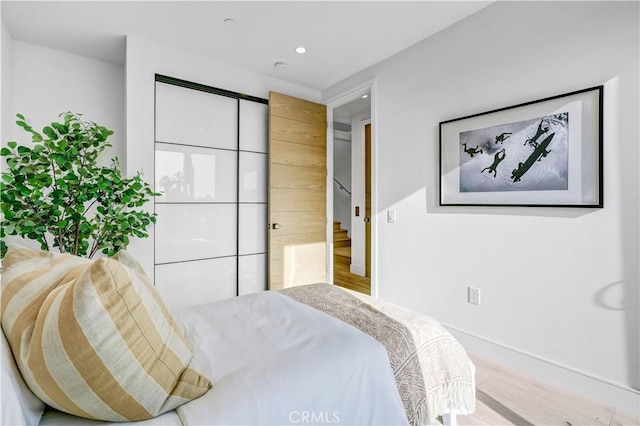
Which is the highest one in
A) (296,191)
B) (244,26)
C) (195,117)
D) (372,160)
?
(244,26)

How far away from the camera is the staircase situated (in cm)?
430

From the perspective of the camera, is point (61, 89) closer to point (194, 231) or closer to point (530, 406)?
point (194, 231)

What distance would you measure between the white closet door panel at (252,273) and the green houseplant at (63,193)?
123cm

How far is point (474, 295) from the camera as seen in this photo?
2.37 m

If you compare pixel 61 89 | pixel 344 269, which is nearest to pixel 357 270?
pixel 344 269

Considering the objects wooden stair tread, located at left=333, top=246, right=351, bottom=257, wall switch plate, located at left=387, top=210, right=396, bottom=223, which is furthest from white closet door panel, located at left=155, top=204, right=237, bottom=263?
wooden stair tread, located at left=333, top=246, right=351, bottom=257

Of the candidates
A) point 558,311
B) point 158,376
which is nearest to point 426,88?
point 558,311

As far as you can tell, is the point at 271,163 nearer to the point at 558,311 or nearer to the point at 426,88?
the point at 426,88

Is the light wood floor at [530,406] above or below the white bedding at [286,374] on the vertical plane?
below

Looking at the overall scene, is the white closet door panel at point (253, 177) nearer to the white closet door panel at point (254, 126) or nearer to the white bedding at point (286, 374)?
the white closet door panel at point (254, 126)

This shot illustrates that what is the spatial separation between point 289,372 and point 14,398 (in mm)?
648

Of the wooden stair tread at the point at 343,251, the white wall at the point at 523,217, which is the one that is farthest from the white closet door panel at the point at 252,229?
the wooden stair tread at the point at 343,251

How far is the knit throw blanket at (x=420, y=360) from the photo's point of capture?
1212 mm

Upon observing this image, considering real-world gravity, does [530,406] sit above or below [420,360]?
below
